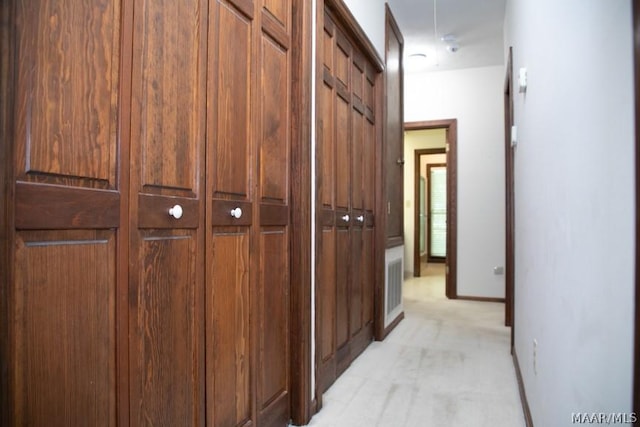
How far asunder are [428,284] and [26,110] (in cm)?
611

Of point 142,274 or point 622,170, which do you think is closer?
point 622,170

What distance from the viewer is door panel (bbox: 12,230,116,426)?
81 centimetres

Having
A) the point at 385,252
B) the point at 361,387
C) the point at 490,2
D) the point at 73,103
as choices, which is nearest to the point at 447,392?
the point at 361,387

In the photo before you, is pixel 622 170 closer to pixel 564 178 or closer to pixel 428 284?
pixel 564 178

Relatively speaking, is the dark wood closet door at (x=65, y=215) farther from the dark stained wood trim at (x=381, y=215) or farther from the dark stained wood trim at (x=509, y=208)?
the dark stained wood trim at (x=509, y=208)

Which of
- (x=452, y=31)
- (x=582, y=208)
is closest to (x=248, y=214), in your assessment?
(x=582, y=208)

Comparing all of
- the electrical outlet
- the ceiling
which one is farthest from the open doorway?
the electrical outlet

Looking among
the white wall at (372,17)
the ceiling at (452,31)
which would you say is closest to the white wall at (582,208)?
the white wall at (372,17)

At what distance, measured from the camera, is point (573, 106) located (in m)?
1.09

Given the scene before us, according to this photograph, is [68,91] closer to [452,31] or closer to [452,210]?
[452,31]

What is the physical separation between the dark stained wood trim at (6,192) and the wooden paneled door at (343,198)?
58.6 inches

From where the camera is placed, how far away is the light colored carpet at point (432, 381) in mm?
2084

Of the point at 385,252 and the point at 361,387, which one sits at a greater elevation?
the point at 385,252

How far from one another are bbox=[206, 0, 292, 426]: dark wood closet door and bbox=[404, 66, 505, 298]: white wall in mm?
3838
